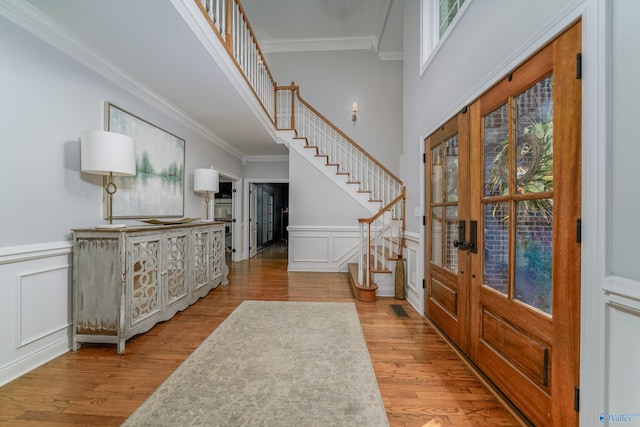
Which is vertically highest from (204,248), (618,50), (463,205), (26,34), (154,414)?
(26,34)

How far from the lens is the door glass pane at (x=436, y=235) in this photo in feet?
8.27

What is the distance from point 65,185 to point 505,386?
141 inches

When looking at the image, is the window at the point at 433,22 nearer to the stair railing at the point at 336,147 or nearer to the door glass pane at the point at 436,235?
the door glass pane at the point at 436,235

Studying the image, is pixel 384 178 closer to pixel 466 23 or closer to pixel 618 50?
pixel 466 23

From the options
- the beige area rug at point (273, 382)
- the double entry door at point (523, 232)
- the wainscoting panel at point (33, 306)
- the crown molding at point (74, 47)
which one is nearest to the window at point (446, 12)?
the double entry door at point (523, 232)

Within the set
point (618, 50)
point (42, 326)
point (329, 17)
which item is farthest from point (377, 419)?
point (329, 17)

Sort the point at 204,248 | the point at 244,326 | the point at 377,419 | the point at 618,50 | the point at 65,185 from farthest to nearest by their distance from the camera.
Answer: the point at 204,248
the point at 244,326
the point at 65,185
the point at 377,419
the point at 618,50

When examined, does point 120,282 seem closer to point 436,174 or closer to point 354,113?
point 436,174

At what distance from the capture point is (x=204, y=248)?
3484 millimetres

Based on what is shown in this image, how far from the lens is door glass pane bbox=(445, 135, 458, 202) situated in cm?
224

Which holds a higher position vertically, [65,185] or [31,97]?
[31,97]

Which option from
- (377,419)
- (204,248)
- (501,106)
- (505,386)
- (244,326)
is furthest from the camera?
(204,248)

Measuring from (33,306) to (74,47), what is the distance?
6.89 ft

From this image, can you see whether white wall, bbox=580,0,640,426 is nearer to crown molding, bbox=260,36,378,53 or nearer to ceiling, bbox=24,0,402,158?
ceiling, bbox=24,0,402,158
